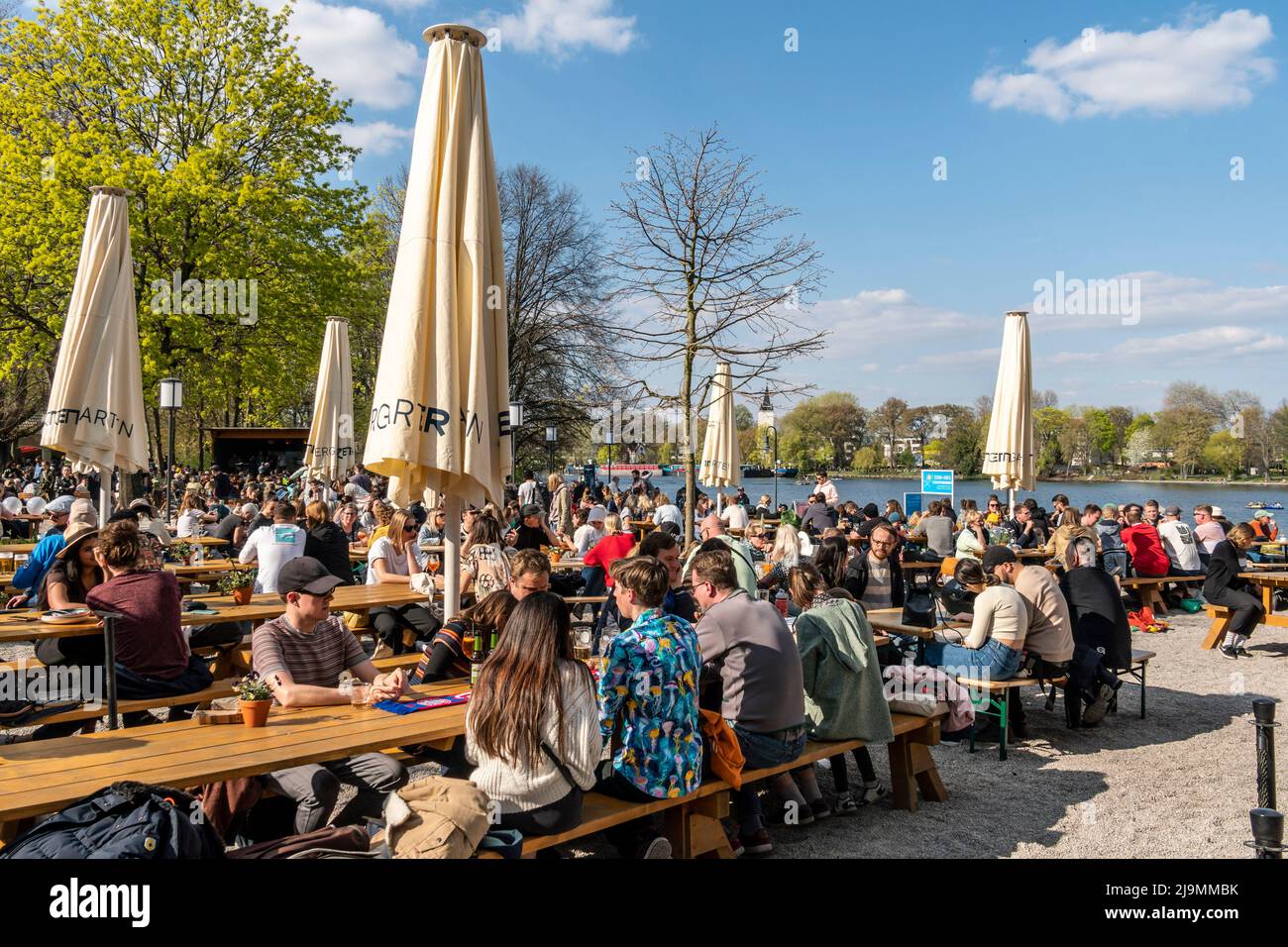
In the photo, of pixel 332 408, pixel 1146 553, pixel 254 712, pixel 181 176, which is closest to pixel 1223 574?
pixel 1146 553

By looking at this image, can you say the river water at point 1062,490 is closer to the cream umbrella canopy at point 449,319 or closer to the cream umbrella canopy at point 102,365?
the cream umbrella canopy at point 102,365

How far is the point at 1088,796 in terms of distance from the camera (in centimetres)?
558

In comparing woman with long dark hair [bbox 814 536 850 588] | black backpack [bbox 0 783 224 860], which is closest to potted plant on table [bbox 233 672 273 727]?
black backpack [bbox 0 783 224 860]

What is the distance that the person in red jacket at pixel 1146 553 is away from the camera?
1230cm

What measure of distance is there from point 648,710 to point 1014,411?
12249 millimetres

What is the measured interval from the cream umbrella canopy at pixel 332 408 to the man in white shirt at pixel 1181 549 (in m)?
12.7

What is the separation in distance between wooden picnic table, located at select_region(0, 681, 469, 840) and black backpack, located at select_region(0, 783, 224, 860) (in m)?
0.43

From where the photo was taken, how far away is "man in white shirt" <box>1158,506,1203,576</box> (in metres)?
13.0

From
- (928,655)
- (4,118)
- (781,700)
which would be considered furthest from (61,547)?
(4,118)

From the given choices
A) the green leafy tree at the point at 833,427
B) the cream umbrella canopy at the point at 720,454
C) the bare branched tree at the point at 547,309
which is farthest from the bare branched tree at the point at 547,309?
the green leafy tree at the point at 833,427

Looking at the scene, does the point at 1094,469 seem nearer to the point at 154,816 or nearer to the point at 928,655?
the point at 928,655

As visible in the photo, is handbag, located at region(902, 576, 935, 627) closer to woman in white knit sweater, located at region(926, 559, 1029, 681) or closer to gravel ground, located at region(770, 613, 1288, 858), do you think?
woman in white knit sweater, located at region(926, 559, 1029, 681)
